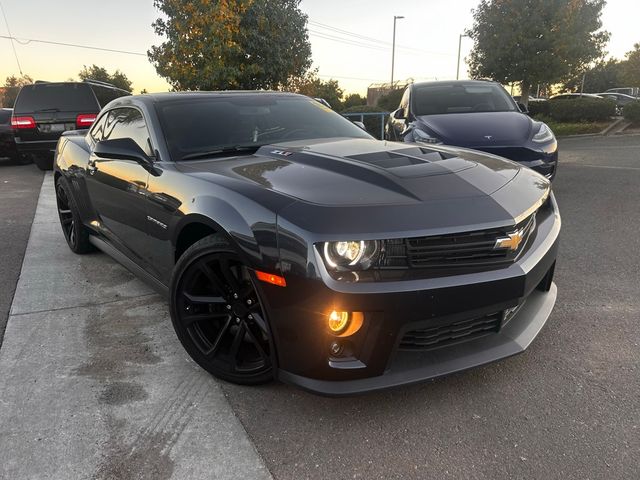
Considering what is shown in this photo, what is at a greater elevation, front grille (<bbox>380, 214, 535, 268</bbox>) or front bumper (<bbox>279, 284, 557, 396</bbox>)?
front grille (<bbox>380, 214, 535, 268</bbox>)

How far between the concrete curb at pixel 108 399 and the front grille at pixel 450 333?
2.60 feet

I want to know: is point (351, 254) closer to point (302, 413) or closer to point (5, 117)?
point (302, 413)

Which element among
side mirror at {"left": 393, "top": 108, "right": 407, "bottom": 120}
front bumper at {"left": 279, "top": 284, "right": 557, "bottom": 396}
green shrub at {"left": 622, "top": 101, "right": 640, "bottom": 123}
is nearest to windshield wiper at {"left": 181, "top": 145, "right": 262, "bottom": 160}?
front bumper at {"left": 279, "top": 284, "right": 557, "bottom": 396}

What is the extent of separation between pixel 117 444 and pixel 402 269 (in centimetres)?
142

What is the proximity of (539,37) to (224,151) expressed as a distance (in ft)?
62.3

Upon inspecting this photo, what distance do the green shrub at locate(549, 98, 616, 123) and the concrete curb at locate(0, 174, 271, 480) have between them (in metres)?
18.4

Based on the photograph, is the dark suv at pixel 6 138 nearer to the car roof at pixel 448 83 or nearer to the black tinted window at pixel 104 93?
the black tinted window at pixel 104 93

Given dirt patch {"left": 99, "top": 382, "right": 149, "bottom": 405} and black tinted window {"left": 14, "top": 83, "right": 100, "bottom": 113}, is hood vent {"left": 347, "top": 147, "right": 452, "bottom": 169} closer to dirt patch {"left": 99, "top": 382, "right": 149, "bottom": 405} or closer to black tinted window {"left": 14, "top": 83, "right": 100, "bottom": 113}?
dirt patch {"left": 99, "top": 382, "right": 149, "bottom": 405}

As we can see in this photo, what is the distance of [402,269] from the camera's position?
2.05 metres

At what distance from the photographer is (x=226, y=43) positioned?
14.0m

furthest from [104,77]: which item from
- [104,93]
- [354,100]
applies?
[104,93]

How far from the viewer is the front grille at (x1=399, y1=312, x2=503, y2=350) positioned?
2.16m

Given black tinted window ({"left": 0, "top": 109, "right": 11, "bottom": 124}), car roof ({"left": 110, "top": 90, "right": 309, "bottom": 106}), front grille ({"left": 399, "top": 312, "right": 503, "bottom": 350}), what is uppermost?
car roof ({"left": 110, "top": 90, "right": 309, "bottom": 106})

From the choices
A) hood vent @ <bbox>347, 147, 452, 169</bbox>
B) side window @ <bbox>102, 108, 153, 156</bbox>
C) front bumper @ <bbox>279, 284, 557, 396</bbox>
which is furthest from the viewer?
side window @ <bbox>102, 108, 153, 156</bbox>
